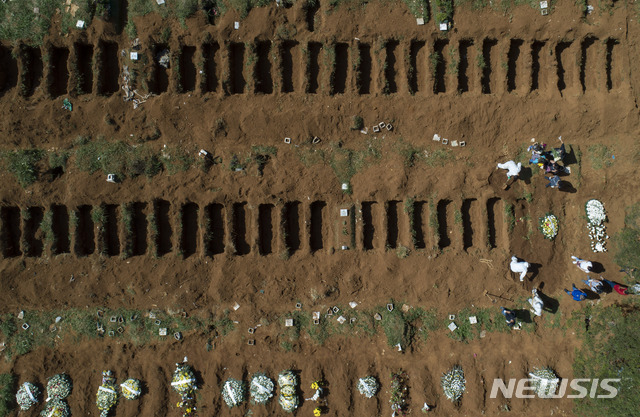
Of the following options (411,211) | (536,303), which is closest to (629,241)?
(536,303)

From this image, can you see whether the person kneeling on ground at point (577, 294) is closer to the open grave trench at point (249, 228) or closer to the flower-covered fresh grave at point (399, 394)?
the open grave trench at point (249, 228)

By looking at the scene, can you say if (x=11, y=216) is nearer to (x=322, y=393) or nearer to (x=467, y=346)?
(x=322, y=393)

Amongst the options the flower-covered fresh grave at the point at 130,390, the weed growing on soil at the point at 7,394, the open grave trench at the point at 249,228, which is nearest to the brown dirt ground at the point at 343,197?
the open grave trench at the point at 249,228

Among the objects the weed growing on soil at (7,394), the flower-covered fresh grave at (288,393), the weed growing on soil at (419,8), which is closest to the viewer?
the weed growing on soil at (7,394)

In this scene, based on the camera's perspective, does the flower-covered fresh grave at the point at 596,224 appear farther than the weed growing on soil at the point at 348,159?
Yes

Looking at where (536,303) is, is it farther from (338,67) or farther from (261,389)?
(338,67)

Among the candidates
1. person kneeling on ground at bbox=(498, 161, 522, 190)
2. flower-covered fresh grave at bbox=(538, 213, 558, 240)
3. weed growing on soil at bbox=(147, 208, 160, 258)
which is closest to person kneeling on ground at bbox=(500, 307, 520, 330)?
flower-covered fresh grave at bbox=(538, 213, 558, 240)

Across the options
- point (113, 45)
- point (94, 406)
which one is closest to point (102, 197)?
point (113, 45)

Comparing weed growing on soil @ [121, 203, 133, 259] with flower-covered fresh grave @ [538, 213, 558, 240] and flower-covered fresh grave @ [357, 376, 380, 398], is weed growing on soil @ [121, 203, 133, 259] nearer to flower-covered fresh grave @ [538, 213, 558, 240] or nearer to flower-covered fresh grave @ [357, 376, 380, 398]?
flower-covered fresh grave @ [357, 376, 380, 398]
